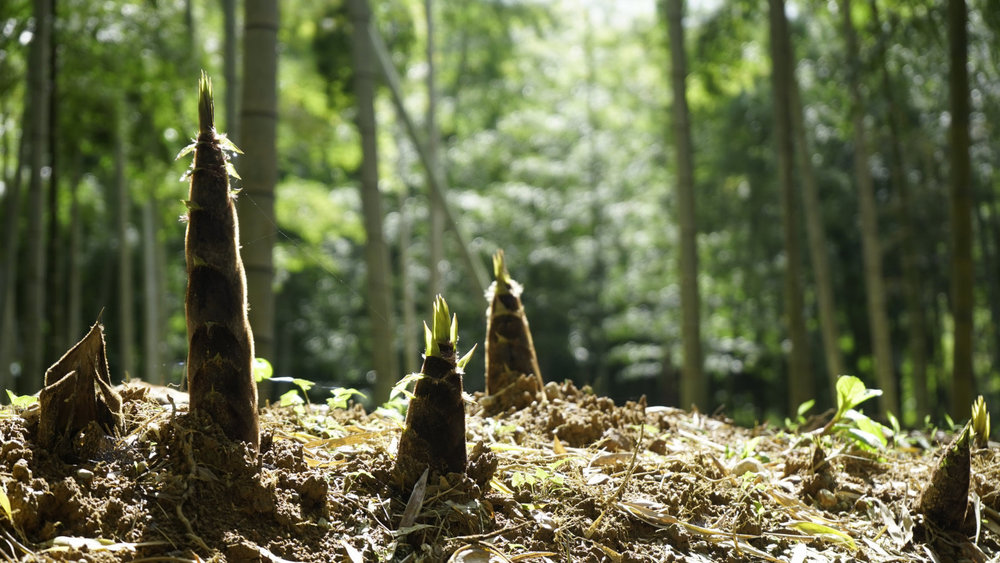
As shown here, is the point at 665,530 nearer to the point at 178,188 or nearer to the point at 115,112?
the point at 115,112

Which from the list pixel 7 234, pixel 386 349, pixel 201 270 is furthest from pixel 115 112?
pixel 201 270

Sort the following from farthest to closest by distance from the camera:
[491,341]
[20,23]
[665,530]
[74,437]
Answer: [20,23]
[491,341]
[665,530]
[74,437]

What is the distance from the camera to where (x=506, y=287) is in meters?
2.47

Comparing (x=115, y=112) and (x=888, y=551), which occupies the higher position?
(x=115, y=112)

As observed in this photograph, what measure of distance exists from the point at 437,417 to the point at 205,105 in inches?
26.6

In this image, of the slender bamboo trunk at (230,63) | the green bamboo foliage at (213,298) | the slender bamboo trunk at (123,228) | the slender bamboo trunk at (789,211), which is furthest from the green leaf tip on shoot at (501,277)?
the slender bamboo trunk at (123,228)

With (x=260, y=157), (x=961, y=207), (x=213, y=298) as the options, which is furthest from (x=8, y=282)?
(x=961, y=207)

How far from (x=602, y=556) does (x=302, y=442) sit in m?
0.62

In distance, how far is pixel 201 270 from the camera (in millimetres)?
1520

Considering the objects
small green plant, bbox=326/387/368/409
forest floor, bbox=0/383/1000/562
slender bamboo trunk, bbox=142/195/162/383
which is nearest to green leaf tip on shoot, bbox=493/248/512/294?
forest floor, bbox=0/383/1000/562

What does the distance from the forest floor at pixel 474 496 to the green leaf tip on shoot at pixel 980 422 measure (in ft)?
0.12

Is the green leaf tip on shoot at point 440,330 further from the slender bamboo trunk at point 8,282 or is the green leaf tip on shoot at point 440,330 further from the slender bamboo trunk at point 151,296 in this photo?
the slender bamboo trunk at point 151,296

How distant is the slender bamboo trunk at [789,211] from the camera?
4668 millimetres

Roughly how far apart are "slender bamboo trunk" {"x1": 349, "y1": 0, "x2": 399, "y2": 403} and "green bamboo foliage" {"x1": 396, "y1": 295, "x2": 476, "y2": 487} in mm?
2527
